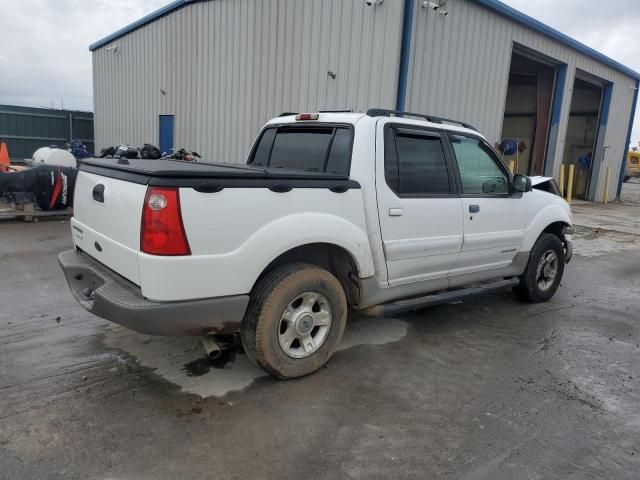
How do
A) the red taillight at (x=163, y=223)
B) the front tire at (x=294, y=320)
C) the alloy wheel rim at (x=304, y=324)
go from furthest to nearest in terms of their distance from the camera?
1. the alloy wheel rim at (x=304, y=324)
2. the front tire at (x=294, y=320)
3. the red taillight at (x=163, y=223)

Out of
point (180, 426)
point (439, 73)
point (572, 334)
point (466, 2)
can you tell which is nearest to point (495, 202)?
point (572, 334)

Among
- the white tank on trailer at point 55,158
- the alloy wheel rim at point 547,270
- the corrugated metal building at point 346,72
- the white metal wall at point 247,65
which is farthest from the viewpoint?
the white tank on trailer at point 55,158

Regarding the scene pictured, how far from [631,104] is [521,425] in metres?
20.8

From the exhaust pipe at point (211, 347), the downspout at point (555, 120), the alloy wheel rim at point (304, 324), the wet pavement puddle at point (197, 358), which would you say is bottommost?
the wet pavement puddle at point (197, 358)

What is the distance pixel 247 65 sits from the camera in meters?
12.1

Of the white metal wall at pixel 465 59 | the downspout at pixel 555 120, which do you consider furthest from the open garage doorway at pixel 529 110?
the white metal wall at pixel 465 59

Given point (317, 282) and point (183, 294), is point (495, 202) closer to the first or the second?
point (317, 282)

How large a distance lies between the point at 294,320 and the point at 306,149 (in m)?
1.57

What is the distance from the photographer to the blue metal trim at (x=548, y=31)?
11491 millimetres

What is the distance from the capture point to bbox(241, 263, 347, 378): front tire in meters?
3.32

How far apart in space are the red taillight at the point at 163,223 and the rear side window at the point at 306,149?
1416 mm

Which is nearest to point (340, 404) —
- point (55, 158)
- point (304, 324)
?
point (304, 324)

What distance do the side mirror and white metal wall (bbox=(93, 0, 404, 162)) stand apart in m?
5.27

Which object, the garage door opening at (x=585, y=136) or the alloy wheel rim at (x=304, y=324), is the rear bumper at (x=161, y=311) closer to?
the alloy wheel rim at (x=304, y=324)
